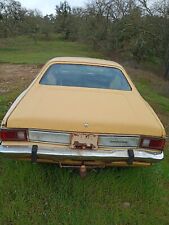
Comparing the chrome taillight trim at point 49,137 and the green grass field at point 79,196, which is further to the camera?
the chrome taillight trim at point 49,137

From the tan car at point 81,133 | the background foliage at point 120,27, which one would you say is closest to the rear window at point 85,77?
the tan car at point 81,133

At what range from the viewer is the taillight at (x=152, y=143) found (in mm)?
3628

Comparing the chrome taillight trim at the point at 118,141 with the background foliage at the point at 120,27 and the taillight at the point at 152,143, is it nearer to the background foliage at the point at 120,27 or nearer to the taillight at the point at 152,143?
the taillight at the point at 152,143

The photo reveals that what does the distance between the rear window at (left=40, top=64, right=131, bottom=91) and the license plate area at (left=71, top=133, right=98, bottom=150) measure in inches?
54.3

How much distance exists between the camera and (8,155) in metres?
3.51

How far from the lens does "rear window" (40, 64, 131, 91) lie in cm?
480

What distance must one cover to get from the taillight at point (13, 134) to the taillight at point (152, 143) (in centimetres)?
130

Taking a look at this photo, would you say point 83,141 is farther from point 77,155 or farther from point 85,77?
point 85,77

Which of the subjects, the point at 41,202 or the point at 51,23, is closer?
the point at 41,202

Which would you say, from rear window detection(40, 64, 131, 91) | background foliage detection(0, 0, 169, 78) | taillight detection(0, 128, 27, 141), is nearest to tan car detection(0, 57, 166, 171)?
taillight detection(0, 128, 27, 141)

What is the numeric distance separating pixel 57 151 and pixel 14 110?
72 centimetres

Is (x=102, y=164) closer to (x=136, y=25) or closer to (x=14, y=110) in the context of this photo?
(x=14, y=110)

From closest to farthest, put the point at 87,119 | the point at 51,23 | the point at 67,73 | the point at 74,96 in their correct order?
1. the point at 87,119
2. the point at 74,96
3. the point at 67,73
4. the point at 51,23

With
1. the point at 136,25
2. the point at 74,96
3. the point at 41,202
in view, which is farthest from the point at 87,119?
the point at 136,25
